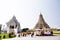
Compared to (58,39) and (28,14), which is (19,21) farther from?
(58,39)

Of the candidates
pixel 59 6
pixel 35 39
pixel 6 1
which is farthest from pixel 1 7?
pixel 59 6

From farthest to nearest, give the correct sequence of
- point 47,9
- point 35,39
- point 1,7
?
point 47,9 → point 35,39 → point 1,7

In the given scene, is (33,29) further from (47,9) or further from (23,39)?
(47,9)

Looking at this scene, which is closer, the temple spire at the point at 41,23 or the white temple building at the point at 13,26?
the white temple building at the point at 13,26

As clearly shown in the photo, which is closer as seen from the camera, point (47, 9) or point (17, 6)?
point (17, 6)

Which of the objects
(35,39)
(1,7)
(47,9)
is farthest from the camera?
(47,9)

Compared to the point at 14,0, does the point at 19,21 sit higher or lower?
lower

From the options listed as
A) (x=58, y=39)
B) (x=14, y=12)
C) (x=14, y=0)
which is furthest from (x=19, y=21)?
(x=58, y=39)

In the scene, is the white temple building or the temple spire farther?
the temple spire

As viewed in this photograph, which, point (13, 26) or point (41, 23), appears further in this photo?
point (41, 23)

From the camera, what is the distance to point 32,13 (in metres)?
2.00

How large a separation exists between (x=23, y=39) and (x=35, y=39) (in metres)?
0.17

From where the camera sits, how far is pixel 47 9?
2.09 meters

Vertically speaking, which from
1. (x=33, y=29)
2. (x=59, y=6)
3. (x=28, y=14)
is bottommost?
(x=33, y=29)
